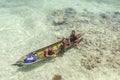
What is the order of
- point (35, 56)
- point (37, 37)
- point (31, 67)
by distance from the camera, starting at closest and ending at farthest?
1. point (31, 67)
2. point (35, 56)
3. point (37, 37)

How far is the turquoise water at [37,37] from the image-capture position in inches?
619

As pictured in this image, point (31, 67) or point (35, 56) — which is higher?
point (35, 56)

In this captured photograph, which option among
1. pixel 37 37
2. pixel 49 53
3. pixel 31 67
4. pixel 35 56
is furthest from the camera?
pixel 37 37

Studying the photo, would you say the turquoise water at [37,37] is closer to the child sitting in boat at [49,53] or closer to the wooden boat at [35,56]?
the wooden boat at [35,56]

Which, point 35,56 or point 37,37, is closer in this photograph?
point 35,56

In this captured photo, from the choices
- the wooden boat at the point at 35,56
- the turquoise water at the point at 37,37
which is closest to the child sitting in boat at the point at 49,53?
the wooden boat at the point at 35,56

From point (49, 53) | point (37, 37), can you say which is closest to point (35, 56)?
point (49, 53)

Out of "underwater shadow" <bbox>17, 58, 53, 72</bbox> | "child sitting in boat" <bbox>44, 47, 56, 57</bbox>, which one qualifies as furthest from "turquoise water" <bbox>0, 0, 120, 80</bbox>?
"child sitting in boat" <bbox>44, 47, 56, 57</bbox>

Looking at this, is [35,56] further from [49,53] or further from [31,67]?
[49,53]

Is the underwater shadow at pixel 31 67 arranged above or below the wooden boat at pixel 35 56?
below

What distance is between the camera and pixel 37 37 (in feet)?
63.1

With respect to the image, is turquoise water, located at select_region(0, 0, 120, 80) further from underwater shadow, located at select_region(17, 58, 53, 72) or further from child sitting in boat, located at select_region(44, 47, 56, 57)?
child sitting in boat, located at select_region(44, 47, 56, 57)

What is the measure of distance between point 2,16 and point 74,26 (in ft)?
23.1

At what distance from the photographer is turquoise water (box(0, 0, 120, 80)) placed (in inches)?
619
